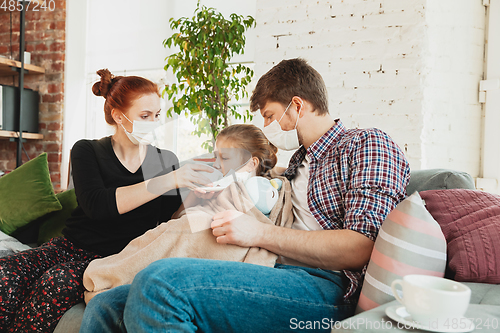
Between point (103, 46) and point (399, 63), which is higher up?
point (103, 46)

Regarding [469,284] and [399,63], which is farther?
[399,63]

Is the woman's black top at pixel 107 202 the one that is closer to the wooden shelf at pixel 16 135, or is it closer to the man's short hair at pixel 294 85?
the man's short hair at pixel 294 85

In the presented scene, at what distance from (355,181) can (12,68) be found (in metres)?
3.06

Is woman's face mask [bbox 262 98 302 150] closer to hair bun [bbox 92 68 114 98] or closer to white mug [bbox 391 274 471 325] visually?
hair bun [bbox 92 68 114 98]

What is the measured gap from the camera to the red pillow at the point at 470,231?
0.89m

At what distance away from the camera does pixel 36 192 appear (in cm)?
191

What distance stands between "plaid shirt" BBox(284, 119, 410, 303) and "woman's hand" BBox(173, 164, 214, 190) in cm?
32

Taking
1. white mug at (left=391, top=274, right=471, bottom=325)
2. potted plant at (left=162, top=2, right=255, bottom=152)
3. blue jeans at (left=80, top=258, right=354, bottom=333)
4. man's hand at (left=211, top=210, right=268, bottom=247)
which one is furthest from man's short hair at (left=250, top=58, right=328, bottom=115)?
potted plant at (left=162, top=2, right=255, bottom=152)

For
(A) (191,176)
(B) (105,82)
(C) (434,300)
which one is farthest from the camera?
(B) (105,82)

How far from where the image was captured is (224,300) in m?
0.93

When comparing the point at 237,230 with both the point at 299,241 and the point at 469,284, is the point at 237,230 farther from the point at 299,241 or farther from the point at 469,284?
the point at 469,284

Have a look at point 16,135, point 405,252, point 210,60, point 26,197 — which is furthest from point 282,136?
point 16,135

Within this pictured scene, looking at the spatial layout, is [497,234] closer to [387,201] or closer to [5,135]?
[387,201]

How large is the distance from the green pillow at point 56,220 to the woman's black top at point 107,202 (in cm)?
43
